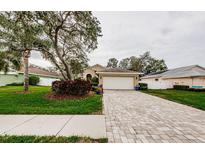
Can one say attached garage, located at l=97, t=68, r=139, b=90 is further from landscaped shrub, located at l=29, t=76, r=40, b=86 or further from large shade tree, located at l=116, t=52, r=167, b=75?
large shade tree, located at l=116, t=52, r=167, b=75

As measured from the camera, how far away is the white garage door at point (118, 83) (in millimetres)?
18562

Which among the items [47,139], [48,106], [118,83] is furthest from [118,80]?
[47,139]

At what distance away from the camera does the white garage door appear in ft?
60.9

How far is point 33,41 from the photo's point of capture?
28.2 feet

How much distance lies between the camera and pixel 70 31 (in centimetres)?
934

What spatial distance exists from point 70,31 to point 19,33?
331 cm

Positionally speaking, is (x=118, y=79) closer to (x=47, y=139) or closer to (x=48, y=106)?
(x=48, y=106)

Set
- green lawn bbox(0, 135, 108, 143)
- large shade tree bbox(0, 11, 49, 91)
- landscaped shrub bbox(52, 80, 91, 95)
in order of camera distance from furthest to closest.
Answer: landscaped shrub bbox(52, 80, 91, 95) → large shade tree bbox(0, 11, 49, 91) → green lawn bbox(0, 135, 108, 143)

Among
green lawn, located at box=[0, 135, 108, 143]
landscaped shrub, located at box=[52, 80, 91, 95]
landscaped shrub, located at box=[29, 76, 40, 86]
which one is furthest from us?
landscaped shrub, located at box=[29, 76, 40, 86]

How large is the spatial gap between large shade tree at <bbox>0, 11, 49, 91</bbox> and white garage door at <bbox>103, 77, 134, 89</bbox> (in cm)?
1088

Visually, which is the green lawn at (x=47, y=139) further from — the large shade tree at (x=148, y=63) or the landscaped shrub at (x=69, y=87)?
the large shade tree at (x=148, y=63)

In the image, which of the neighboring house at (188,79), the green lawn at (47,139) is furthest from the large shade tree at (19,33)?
the neighboring house at (188,79)

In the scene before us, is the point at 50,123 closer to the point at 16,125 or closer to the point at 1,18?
the point at 16,125

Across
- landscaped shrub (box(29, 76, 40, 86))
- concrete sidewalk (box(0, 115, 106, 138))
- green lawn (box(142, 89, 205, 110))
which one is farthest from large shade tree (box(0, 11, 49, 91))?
landscaped shrub (box(29, 76, 40, 86))
